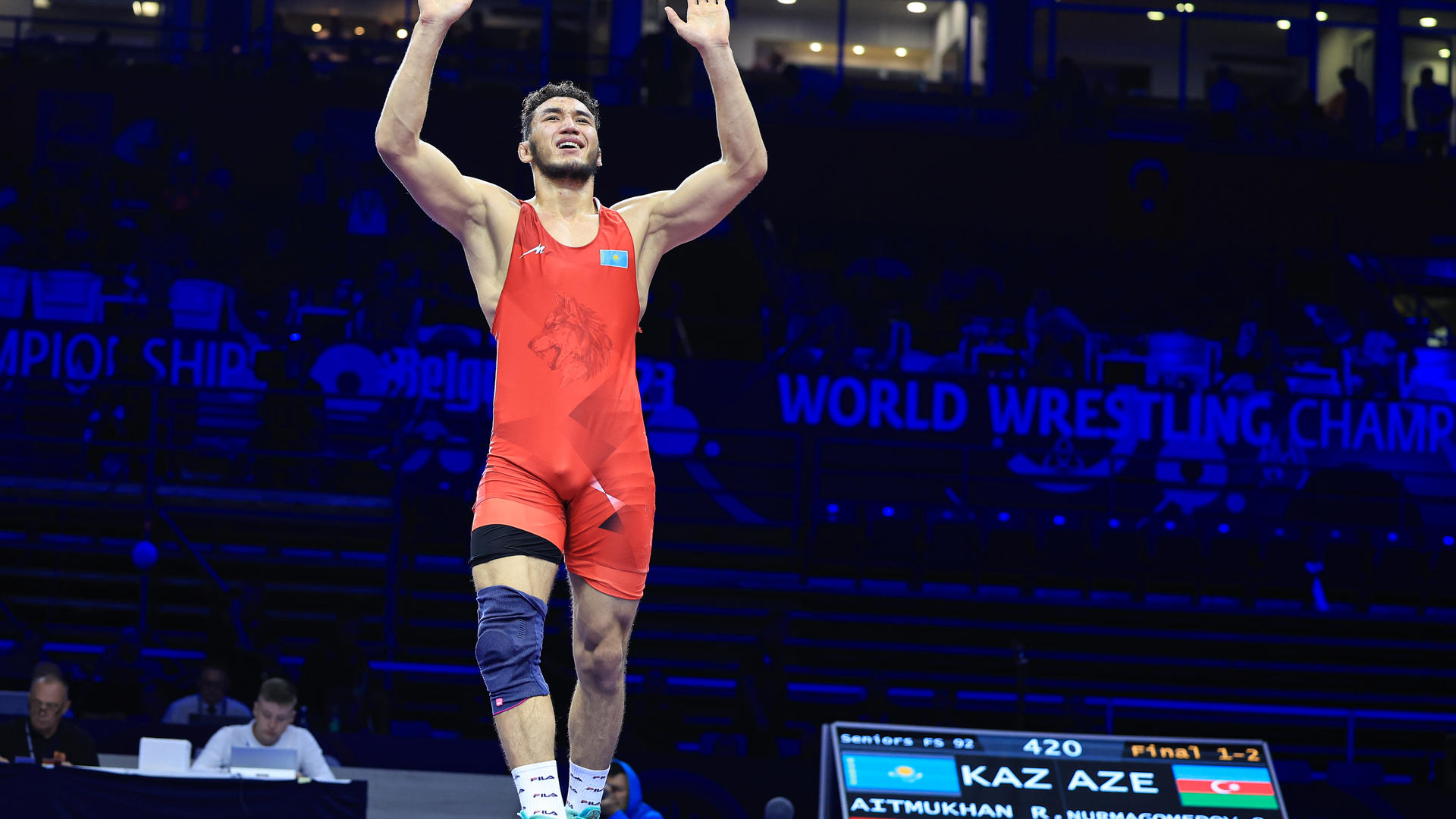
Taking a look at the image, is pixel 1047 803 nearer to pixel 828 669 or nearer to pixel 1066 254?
pixel 828 669

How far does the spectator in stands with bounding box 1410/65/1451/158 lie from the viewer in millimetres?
19844

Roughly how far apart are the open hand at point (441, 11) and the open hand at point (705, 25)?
54cm

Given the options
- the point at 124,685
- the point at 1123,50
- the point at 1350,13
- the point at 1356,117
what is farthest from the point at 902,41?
the point at 124,685

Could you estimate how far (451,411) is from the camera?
561 inches

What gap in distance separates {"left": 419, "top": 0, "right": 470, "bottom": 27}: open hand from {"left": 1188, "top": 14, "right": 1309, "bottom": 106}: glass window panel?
68.8 ft

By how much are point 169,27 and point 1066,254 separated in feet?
37.0

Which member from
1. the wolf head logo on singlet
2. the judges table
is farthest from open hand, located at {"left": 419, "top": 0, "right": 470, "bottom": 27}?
the judges table

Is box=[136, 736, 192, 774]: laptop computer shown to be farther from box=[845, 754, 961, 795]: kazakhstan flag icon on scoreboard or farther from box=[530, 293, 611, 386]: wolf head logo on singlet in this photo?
box=[530, 293, 611, 386]: wolf head logo on singlet

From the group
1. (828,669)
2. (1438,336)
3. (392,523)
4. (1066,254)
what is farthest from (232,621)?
(1438,336)

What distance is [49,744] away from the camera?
8.33m

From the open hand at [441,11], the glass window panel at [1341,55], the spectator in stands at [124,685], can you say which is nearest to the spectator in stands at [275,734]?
the spectator in stands at [124,685]

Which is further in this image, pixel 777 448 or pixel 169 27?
pixel 169 27

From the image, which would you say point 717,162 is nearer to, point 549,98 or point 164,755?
point 549,98

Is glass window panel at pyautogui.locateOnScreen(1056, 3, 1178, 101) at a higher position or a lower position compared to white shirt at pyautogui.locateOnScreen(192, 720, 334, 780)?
higher
